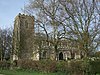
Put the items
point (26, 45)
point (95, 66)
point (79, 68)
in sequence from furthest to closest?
point (26, 45) → point (95, 66) → point (79, 68)

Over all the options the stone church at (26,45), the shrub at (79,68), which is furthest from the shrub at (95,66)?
the stone church at (26,45)

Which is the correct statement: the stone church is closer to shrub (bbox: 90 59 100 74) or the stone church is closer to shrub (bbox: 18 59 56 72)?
shrub (bbox: 18 59 56 72)

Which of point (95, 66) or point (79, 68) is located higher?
point (95, 66)

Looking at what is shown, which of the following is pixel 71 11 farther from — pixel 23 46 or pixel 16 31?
pixel 16 31

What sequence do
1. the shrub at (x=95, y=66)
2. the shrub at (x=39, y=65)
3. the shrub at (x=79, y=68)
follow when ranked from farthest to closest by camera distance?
the shrub at (x=39, y=65) < the shrub at (x=95, y=66) < the shrub at (x=79, y=68)

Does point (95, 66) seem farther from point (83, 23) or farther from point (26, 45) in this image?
point (26, 45)

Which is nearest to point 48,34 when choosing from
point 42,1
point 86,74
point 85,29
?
point 42,1

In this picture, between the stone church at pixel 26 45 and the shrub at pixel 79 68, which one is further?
the stone church at pixel 26 45

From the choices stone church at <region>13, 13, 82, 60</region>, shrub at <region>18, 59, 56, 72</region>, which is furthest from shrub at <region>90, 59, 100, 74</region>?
stone church at <region>13, 13, 82, 60</region>

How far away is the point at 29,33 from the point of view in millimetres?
42875

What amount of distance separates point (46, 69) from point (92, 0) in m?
12.2

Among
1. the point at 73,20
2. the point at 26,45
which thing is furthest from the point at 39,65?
the point at 26,45

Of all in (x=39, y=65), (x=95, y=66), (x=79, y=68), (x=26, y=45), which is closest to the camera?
(x=79, y=68)

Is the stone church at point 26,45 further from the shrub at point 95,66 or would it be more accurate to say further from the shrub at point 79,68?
the shrub at point 79,68
